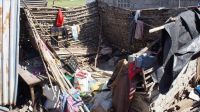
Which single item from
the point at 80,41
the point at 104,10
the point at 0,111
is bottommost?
the point at 0,111

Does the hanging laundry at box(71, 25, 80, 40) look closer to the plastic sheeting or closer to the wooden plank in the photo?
the wooden plank

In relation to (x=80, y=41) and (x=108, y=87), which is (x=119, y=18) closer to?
(x=80, y=41)

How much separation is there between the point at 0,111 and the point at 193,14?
5.11m

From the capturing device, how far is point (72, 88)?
35.8 ft

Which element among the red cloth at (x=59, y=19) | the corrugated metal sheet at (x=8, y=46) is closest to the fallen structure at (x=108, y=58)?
the red cloth at (x=59, y=19)

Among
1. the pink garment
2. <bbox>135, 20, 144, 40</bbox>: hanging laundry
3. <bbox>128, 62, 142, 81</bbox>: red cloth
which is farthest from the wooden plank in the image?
<bbox>135, 20, 144, 40</bbox>: hanging laundry

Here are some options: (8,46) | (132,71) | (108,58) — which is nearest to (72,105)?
(132,71)

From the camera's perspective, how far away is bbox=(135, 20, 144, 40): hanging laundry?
45.5ft

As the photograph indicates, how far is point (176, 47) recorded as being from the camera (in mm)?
9117

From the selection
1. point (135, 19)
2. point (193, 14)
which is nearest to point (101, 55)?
point (135, 19)

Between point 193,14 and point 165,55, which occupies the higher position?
point 193,14

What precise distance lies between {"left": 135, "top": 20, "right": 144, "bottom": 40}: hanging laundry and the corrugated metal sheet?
5.40 m

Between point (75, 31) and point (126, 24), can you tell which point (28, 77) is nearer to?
point (75, 31)

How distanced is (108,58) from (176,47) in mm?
5997
